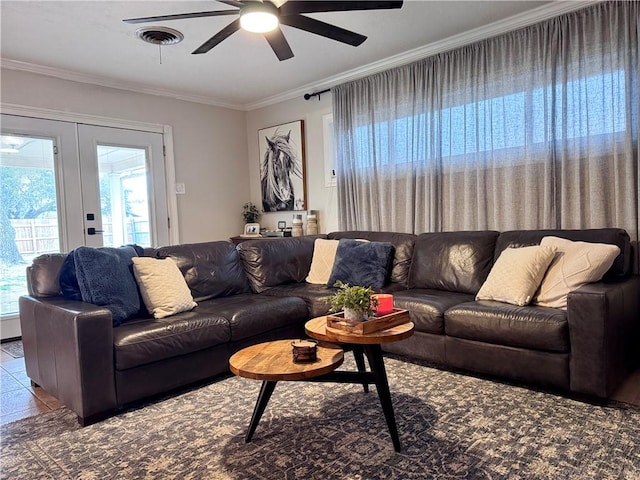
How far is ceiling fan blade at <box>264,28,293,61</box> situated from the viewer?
2.65 m

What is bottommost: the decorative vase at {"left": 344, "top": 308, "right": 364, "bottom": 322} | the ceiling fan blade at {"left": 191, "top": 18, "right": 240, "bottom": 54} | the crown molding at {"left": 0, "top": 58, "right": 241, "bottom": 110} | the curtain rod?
the decorative vase at {"left": 344, "top": 308, "right": 364, "bottom": 322}

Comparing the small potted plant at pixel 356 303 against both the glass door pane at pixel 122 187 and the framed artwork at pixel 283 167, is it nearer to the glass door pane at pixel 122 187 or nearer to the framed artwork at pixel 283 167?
the framed artwork at pixel 283 167

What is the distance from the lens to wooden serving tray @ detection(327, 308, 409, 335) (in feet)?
6.56

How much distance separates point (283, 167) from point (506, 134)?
2.75 m

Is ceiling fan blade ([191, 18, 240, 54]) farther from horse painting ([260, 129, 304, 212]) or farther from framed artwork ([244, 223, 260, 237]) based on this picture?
framed artwork ([244, 223, 260, 237])

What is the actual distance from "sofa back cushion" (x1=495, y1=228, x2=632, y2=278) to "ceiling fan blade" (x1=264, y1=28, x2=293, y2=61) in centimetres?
209

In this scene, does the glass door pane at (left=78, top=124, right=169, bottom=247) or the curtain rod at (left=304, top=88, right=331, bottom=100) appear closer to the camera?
the glass door pane at (left=78, top=124, right=169, bottom=247)

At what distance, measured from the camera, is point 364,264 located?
12.0ft

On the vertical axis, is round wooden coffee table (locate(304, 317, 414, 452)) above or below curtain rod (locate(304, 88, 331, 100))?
below

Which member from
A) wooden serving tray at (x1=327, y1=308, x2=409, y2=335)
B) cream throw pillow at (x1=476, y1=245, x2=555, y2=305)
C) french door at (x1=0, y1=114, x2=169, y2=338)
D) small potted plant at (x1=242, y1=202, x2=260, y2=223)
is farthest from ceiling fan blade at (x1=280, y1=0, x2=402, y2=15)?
small potted plant at (x1=242, y1=202, x2=260, y2=223)

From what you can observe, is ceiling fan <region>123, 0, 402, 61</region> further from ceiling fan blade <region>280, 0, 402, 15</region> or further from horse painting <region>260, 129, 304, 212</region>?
horse painting <region>260, 129, 304, 212</region>

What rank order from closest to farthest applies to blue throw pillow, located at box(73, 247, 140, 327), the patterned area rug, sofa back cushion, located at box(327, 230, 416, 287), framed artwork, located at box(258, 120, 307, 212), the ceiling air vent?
the patterned area rug → blue throw pillow, located at box(73, 247, 140, 327) → the ceiling air vent → sofa back cushion, located at box(327, 230, 416, 287) → framed artwork, located at box(258, 120, 307, 212)

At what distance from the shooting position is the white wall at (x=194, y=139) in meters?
4.36

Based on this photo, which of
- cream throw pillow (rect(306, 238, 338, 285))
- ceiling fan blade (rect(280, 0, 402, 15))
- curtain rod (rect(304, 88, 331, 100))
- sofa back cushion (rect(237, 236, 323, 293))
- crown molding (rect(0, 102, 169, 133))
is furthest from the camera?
curtain rod (rect(304, 88, 331, 100))
